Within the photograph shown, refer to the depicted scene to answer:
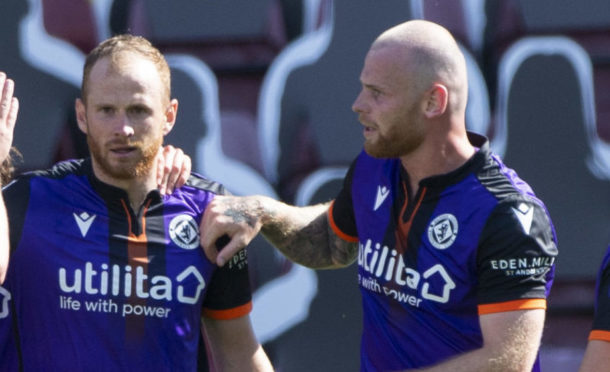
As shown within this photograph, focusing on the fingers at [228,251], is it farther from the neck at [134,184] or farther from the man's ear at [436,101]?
the man's ear at [436,101]

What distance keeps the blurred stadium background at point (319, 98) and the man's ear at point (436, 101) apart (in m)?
1.20

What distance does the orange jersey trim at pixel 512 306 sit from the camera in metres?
2.72

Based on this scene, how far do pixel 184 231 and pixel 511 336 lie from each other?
103 cm

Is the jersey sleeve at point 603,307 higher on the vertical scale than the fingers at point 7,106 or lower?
lower

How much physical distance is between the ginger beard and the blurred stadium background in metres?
1.27

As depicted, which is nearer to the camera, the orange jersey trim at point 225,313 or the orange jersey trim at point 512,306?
the orange jersey trim at point 512,306

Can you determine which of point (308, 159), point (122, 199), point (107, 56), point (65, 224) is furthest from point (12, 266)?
point (308, 159)

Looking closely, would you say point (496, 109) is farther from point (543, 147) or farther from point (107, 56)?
point (107, 56)

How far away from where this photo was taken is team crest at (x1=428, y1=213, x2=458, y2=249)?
2.84m

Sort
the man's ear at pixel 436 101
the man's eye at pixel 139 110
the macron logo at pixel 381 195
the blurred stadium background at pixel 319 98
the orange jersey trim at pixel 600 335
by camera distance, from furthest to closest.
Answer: the blurred stadium background at pixel 319 98 → the macron logo at pixel 381 195 → the man's ear at pixel 436 101 → the man's eye at pixel 139 110 → the orange jersey trim at pixel 600 335

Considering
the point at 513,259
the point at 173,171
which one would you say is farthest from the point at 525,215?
the point at 173,171

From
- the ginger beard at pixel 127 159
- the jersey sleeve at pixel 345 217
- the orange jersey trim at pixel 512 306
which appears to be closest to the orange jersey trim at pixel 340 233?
the jersey sleeve at pixel 345 217

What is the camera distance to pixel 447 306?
112 inches

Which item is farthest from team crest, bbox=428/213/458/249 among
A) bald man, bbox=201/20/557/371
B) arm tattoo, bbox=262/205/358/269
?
arm tattoo, bbox=262/205/358/269
